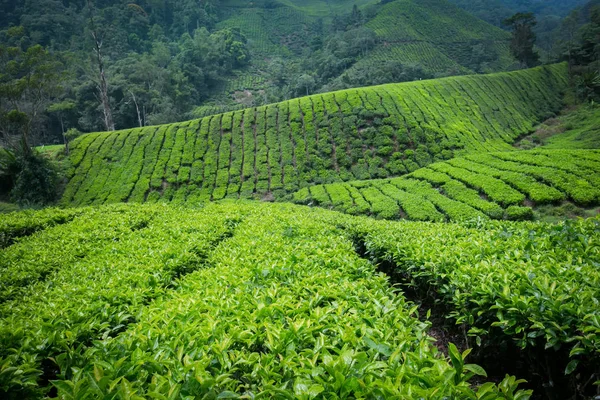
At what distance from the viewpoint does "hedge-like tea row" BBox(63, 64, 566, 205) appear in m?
21.6

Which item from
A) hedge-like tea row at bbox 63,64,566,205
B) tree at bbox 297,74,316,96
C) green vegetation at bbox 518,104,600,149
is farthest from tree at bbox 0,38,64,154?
green vegetation at bbox 518,104,600,149

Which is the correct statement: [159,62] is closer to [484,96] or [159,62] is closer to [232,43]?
[232,43]

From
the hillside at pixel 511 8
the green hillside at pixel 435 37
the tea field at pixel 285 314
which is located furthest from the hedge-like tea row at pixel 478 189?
the hillside at pixel 511 8

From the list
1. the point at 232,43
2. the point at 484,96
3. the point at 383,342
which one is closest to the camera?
the point at 383,342

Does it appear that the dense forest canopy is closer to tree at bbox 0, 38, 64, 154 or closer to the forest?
tree at bbox 0, 38, 64, 154

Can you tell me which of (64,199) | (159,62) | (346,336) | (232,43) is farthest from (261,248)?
(232,43)

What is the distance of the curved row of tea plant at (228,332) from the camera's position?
1824mm

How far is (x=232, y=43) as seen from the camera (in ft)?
230

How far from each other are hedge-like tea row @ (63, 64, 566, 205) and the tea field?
1551 centimetres

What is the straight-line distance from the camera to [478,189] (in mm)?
15102

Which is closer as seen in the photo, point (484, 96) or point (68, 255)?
point (68, 255)

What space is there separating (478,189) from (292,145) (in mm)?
14003

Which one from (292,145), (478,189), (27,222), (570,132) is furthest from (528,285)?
(570,132)

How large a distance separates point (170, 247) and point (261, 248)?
1995 millimetres
